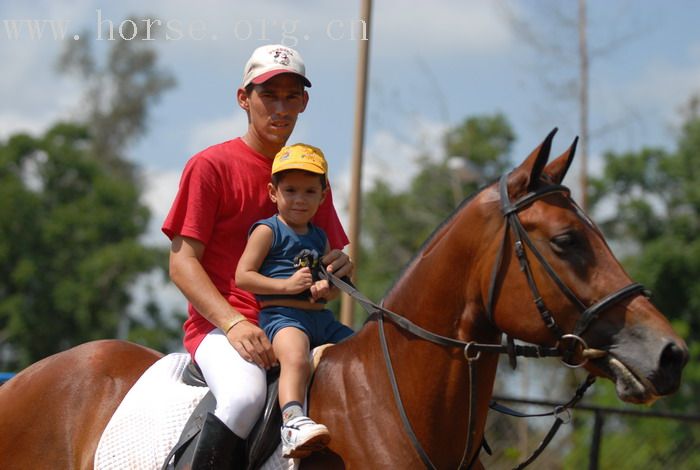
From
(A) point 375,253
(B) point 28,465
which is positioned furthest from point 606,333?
(A) point 375,253

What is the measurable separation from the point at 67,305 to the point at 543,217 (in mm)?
26419

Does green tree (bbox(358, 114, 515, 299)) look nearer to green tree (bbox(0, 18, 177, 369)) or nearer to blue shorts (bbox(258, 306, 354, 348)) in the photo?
green tree (bbox(0, 18, 177, 369))

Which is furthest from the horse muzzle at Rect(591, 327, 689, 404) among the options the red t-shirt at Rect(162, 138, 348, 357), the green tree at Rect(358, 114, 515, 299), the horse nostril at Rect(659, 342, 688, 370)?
the green tree at Rect(358, 114, 515, 299)

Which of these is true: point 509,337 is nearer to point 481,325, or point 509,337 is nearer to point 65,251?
point 481,325

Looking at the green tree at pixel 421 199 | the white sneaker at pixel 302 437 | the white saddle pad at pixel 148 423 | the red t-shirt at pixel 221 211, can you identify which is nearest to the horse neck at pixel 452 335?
the white sneaker at pixel 302 437

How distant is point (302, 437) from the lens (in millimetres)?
3580

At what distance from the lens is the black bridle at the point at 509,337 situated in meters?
3.39

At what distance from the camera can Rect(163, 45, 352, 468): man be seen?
3.89 metres

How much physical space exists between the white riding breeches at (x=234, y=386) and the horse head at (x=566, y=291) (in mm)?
1039

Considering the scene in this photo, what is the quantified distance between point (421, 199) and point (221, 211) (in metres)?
21.1

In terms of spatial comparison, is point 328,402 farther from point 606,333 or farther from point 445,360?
point 606,333

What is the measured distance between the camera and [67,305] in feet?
92.4

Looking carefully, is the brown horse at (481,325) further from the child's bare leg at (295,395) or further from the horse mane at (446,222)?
the child's bare leg at (295,395)

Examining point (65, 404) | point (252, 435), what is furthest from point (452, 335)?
point (65, 404)
